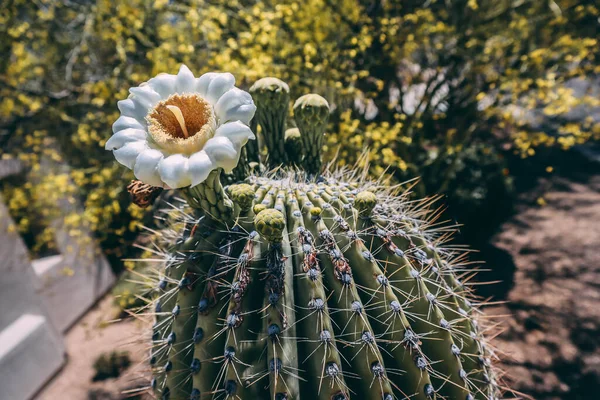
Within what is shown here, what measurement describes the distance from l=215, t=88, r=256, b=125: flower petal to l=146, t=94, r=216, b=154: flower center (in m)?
0.03

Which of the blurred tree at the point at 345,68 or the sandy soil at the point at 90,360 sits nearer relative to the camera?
the blurred tree at the point at 345,68

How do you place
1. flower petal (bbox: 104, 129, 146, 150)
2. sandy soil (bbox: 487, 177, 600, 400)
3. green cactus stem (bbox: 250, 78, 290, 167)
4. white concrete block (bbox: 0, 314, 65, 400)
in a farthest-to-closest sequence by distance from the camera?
white concrete block (bbox: 0, 314, 65, 400) < sandy soil (bbox: 487, 177, 600, 400) < green cactus stem (bbox: 250, 78, 290, 167) < flower petal (bbox: 104, 129, 146, 150)

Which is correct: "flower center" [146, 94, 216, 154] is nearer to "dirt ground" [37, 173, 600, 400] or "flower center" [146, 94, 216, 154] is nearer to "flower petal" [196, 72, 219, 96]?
"flower petal" [196, 72, 219, 96]

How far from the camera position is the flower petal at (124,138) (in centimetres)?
121

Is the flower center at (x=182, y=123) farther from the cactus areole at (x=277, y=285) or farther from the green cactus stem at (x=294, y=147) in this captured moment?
the green cactus stem at (x=294, y=147)

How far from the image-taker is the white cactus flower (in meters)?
1.12

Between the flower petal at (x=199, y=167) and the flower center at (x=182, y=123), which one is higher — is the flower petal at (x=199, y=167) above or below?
below

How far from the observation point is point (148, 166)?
3.68 ft

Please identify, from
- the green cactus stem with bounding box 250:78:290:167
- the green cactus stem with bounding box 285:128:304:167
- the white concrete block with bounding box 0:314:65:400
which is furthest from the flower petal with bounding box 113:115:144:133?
the white concrete block with bounding box 0:314:65:400

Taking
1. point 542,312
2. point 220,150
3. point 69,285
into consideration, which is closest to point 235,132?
point 220,150

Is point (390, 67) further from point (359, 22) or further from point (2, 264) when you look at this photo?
point (2, 264)

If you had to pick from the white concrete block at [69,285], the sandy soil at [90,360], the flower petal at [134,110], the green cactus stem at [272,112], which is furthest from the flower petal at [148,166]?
the white concrete block at [69,285]

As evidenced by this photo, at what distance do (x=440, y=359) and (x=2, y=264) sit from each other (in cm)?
470

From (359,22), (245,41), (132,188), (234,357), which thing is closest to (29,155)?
(245,41)
